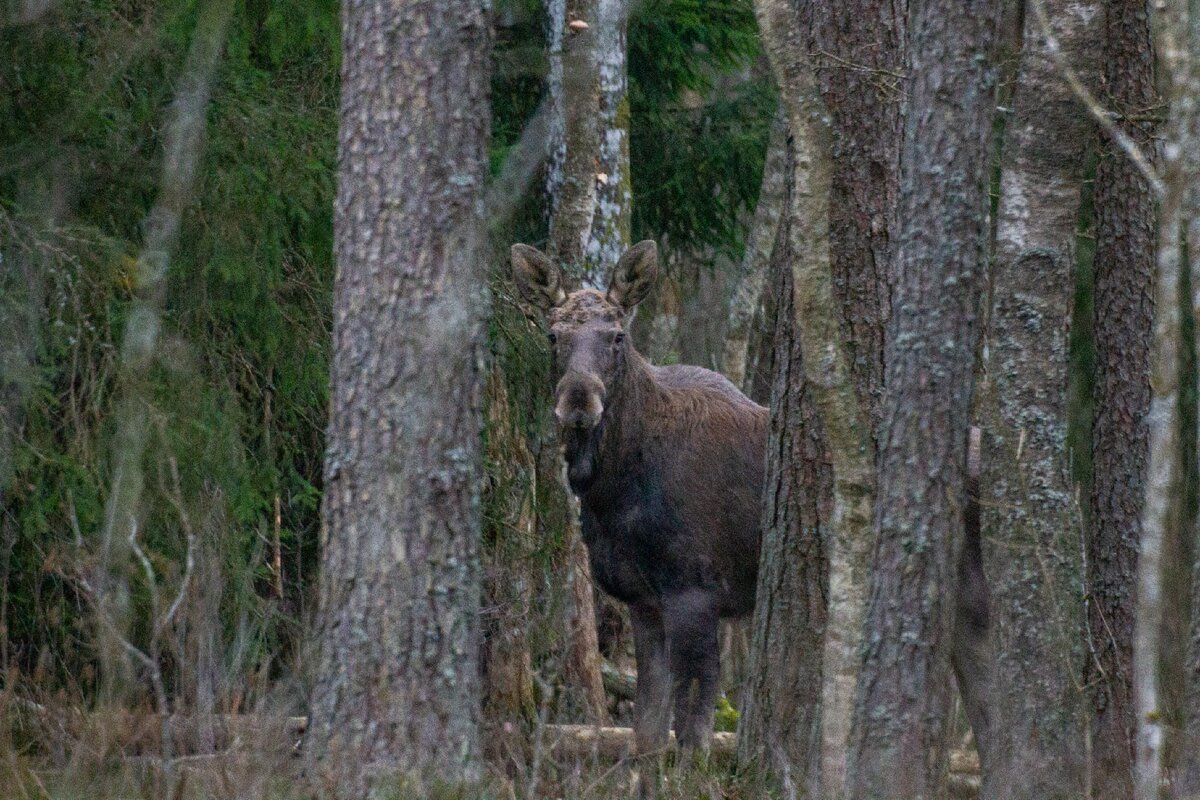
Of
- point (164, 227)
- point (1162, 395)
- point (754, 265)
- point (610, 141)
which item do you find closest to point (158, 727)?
point (164, 227)

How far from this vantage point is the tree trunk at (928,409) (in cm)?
517

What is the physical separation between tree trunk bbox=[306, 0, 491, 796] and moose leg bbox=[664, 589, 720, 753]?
336 cm

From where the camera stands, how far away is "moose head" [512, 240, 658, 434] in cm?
840

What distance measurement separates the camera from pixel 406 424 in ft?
17.5

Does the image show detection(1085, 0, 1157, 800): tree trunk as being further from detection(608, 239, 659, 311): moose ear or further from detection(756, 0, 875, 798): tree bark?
detection(756, 0, 875, 798): tree bark

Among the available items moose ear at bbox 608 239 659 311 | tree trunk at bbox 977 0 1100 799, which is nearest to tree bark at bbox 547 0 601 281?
moose ear at bbox 608 239 659 311

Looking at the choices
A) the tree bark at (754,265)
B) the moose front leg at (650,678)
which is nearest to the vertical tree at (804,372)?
the moose front leg at (650,678)

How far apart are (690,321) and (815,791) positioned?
1550 cm

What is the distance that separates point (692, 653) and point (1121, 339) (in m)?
3.14

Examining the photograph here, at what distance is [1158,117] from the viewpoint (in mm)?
6984

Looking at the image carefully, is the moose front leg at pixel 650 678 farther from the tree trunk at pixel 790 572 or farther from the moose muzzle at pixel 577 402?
the moose muzzle at pixel 577 402

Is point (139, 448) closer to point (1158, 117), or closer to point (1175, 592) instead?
point (1158, 117)

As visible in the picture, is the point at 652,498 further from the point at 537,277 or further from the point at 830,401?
the point at 830,401

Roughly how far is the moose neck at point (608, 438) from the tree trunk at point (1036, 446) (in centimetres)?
302
